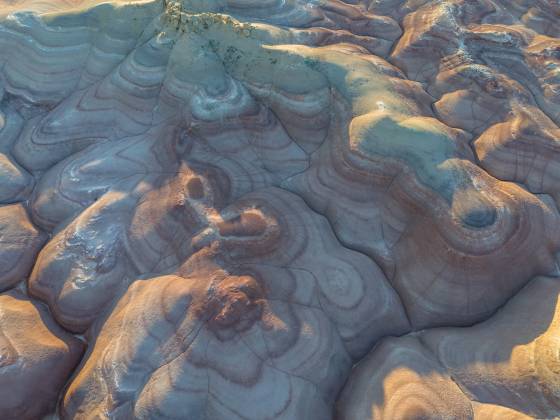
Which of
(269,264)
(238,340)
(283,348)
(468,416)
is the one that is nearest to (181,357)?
(238,340)

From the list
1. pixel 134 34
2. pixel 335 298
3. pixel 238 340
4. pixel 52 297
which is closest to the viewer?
pixel 238 340

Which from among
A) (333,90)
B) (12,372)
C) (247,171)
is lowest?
(12,372)

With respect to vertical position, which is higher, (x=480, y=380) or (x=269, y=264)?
(x=269, y=264)

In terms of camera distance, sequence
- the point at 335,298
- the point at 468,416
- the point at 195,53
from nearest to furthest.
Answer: the point at 468,416 < the point at 335,298 < the point at 195,53

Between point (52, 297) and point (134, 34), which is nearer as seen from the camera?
point (52, 297)

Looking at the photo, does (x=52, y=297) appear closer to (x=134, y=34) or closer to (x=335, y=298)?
(x=335, y=298)

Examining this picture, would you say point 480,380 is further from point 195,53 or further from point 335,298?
point 195,53
